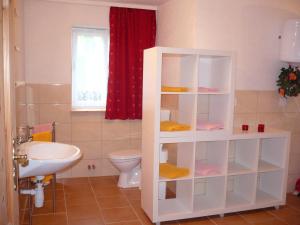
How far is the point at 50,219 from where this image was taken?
312cm

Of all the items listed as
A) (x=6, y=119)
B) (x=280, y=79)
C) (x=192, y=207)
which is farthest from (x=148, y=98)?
(x=280, y=79)

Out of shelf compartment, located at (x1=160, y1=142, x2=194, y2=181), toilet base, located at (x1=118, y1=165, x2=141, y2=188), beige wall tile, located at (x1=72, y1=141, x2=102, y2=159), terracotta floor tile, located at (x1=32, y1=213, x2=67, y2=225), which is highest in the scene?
shelf compartment, located at (x1=160, y1=142, x2=194, y2=181)

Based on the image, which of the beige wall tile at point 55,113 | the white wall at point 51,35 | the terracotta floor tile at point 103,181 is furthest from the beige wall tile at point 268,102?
the beige wall tile at point 55,113

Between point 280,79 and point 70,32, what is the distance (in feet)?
8.82

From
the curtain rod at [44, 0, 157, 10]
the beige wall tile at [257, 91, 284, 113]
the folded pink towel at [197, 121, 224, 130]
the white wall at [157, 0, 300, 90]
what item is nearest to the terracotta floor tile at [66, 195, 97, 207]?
the folded pink towel at [197, 121, 224, 130]

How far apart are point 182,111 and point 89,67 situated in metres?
1.68

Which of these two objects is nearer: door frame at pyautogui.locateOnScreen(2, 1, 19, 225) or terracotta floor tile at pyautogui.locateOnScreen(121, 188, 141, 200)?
door frame at pyautogui.locateOnScreen(2, 1, 19, 225)

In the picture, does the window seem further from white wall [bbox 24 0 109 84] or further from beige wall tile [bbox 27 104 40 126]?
beige wall tile [bbox 27 104 40 126]

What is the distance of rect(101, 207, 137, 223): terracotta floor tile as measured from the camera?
3148 millimetres

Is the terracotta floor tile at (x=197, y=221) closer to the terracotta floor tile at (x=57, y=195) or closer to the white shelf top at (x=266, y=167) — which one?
the white shelf top at (x=266, y=167)

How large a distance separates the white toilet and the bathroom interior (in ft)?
0.04

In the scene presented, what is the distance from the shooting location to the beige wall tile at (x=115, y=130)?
4.41 meters

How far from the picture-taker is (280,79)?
3695 millimetres

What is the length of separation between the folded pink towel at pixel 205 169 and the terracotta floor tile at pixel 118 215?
0.80 meters
